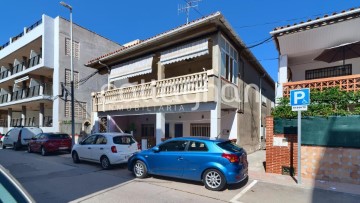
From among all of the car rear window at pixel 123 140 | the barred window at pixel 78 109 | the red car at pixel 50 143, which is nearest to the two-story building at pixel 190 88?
the car rear window at pixel 123 140

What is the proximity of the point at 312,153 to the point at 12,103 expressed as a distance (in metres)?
29.6

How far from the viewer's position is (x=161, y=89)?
1228 cm

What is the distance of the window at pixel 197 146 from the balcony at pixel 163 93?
323cm

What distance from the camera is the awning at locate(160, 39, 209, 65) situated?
11.1 metres

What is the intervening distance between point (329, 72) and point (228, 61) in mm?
5094

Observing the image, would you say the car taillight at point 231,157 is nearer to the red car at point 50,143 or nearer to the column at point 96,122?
the column at point 96,122

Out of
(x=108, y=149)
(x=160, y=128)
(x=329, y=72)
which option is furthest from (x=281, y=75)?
(x=108, y=149)

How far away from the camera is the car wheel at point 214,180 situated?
675 centimetres

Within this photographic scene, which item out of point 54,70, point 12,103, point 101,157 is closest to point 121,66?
point 101,157

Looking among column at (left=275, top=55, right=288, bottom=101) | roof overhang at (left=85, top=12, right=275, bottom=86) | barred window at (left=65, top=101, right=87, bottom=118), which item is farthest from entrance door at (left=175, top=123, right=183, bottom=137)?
barred window at (left=65, top=101, right=87, bottom=118)

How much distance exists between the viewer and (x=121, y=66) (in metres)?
15.4

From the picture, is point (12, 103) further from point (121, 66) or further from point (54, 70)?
point (121, 66)

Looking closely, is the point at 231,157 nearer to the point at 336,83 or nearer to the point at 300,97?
the point at 300,97

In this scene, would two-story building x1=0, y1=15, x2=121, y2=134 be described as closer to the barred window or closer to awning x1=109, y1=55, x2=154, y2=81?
the barred window
